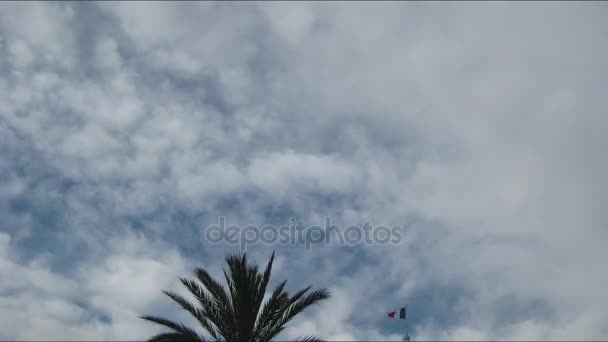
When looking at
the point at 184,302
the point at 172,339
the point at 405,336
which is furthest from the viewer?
the point at 405,336

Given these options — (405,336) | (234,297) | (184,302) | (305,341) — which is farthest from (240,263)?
(405,336)

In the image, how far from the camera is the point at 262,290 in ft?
53.4

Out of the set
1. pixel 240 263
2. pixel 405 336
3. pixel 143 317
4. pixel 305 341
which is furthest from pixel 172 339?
pixel 405 336

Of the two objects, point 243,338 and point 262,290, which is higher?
point 262,290

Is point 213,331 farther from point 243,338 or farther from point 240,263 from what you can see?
point 240,263

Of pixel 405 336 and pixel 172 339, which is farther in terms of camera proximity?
pixel 405 336

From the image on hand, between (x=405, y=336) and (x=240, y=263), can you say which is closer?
(x=240, y=263)

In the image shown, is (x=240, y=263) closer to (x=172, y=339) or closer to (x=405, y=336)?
(x=172, y=339)

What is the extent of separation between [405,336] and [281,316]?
76.4 feet

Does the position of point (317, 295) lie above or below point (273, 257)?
below

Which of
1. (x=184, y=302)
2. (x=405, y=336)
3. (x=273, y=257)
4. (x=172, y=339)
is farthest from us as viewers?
(x=405, y=336)

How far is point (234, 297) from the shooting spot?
52.1 feet

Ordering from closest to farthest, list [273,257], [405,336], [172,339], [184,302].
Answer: [172,339], [184,302], [273,257], [405,336]

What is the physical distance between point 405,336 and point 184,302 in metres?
25.2
